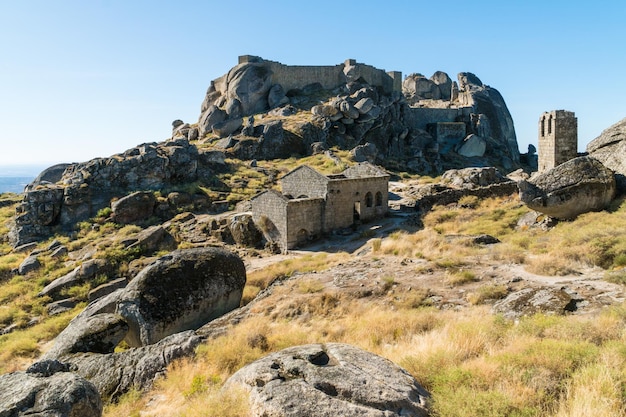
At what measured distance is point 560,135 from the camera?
19.9 m

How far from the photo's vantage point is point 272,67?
53.5 metres

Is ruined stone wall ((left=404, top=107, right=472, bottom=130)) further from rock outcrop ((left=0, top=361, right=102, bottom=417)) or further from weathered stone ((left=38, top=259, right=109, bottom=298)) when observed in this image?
rock outcrop ((left=0, top=361, right=102, bottom=417))

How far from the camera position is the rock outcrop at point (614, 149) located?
14984 mm

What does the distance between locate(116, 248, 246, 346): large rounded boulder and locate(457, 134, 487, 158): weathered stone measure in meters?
43.9

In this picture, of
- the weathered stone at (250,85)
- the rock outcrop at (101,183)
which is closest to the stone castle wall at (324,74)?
the weathered stone at (250,85)

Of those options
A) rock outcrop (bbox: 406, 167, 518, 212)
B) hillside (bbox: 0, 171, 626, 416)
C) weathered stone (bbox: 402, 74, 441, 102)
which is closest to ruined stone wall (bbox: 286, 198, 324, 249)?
hillside (bbox: 0, 171, 626, 416)

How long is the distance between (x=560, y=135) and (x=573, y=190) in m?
7.16

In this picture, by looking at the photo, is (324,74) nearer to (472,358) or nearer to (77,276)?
(77,276)

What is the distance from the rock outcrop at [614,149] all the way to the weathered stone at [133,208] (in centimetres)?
2456

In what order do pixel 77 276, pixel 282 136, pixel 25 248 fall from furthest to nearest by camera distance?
pixel 282 136, pixel 25 248, pixel 77 276

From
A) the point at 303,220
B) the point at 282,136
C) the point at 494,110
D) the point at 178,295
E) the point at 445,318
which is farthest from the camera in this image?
the point at 494,110

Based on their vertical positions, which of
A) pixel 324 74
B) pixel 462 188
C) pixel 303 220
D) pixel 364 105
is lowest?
pixel 303 220

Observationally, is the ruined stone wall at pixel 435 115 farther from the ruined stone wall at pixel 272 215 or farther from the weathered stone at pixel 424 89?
the ruined stone wall at pixel 272 215

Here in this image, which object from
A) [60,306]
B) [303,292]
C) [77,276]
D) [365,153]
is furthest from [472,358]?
[365,153]
